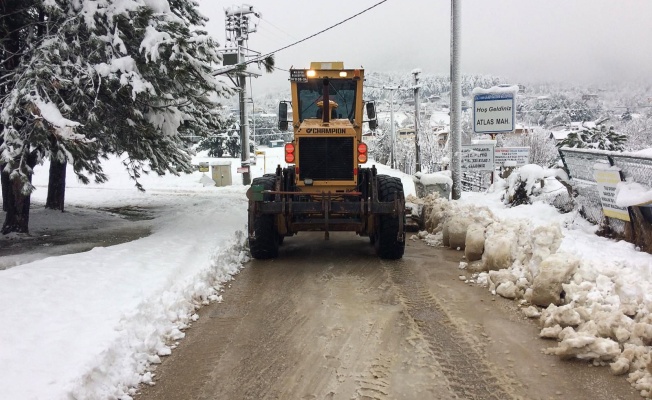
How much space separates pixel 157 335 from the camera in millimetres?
4832

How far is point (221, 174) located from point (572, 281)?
22.5 metres

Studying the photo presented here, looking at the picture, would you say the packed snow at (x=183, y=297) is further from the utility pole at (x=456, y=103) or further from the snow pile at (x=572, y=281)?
the utility pole at (x=456, y=103)

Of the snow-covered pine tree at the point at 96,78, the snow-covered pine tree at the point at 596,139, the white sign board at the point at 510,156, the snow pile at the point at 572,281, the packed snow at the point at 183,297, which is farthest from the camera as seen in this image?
the snow-covered pine tree at the point at 596,139

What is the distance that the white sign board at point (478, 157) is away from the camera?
1324 centimetres

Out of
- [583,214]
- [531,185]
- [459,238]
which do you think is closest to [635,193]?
[583,214]

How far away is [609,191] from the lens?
745cm

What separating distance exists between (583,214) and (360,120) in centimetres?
419

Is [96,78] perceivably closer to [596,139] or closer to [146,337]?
[146,337]

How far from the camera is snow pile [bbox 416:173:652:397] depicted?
4.27m

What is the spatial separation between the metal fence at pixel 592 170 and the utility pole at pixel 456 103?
4.09 metres

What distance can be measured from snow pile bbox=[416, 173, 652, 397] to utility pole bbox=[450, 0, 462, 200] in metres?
4.07

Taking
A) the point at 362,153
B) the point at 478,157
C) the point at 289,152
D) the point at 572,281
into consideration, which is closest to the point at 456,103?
the point at 478,157

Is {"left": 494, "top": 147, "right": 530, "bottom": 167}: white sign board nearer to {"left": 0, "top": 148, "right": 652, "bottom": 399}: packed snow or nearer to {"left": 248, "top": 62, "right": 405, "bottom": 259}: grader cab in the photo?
{"left": 0, "top": 148, "right": 652, "bottom": 399}: packed snow

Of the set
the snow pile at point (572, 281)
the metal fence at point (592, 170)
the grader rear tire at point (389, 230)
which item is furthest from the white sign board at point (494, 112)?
the grader rear tire at point (389, 230)
